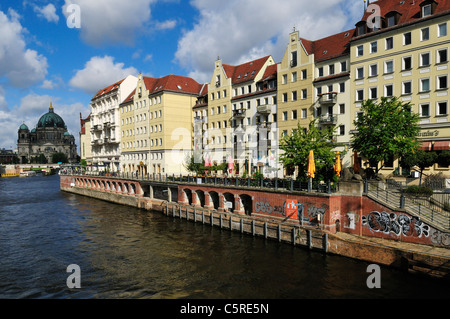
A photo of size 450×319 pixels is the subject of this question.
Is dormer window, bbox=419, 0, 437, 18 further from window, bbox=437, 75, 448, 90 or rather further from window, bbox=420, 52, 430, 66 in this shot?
window, bbox=437, 75, 448, 90

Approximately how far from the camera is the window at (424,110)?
128 feet

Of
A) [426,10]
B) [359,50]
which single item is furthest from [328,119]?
[426,10]

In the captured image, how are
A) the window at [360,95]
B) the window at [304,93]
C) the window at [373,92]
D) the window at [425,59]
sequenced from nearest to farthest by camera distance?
Result: 1. the window at [425,59]
2. the window at [373,92]
3. the window at [360,95]
4. the window at [304,93]

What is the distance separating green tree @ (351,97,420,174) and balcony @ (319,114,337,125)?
10878 mm

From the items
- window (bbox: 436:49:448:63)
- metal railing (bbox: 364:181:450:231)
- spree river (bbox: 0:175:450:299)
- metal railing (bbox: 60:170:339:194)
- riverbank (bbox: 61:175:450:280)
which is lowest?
spree river (bbox: 0:175:450:299)

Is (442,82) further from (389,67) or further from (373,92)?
(373,92)

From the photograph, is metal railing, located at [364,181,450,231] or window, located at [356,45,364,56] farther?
window, located at [356,45,364,56]

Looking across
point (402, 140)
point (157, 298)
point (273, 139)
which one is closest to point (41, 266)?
point (157, 298)

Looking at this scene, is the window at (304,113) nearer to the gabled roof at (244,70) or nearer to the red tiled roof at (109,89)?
the gabled roof at (244,70)

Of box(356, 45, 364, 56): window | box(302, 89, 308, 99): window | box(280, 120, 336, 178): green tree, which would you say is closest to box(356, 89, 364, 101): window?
box(356, 45, 364, 56): window

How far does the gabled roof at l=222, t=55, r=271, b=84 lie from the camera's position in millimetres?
61188

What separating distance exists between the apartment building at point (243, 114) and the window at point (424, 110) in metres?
21.1

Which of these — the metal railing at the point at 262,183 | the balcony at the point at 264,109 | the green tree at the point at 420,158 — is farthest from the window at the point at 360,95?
the metal railing at the point at 262,183
